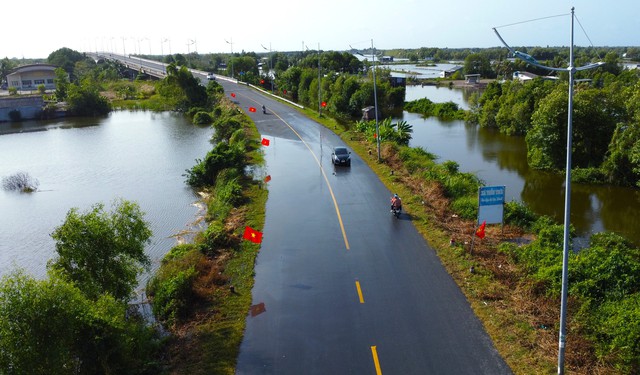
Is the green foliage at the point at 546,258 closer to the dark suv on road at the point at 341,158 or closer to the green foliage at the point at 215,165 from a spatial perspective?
the dark suv on road at the point at 341,158

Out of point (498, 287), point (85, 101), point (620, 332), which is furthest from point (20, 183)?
point (85, 101)

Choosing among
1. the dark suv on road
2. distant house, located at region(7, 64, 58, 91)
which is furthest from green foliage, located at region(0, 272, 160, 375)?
distant house, located at region(7, 64, 58, 91)

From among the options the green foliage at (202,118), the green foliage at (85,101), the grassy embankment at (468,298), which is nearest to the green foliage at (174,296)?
the grassy embankment at (468,298)

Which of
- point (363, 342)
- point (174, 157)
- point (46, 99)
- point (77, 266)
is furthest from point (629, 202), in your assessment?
point (46, 99)

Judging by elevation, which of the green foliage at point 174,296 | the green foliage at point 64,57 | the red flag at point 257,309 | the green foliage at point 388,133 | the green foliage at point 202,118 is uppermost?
the green foliage at point 64,57

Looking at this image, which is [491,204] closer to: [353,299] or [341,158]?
[353,299]

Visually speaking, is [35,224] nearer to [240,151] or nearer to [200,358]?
[240,151]

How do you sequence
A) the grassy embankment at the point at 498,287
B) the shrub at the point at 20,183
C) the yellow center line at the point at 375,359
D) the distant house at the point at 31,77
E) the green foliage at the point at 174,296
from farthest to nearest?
the distant house at the point at 31,77
the shrub at the point at 20,183
the green foliage at the point at 174,296
the grassy embankment at the point at 498,287
the yellow center line at the point at 375,359

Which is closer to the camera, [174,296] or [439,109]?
[174,296]
